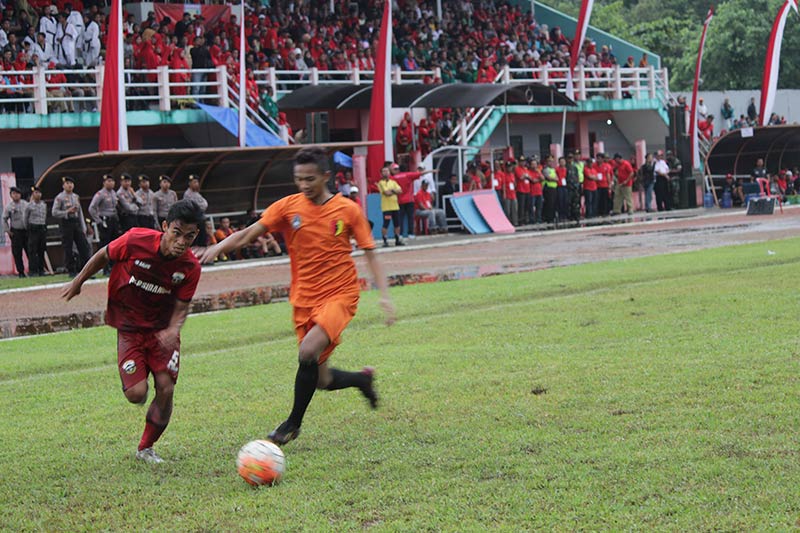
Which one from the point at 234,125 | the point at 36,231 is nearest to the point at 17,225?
the point at 36,231

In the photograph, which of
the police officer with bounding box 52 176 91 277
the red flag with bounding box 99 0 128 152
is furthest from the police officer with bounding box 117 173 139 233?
the red flag with bounding box 99 0 128 152

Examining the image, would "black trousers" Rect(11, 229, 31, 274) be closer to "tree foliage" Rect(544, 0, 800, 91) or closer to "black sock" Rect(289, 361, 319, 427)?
"black sock" Rect(289, 361, 319, 427)

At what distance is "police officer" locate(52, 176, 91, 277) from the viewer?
22.4m

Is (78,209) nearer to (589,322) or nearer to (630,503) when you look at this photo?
(589,322)

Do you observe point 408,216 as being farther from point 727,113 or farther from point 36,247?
point 727,113

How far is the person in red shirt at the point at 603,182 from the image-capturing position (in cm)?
3616

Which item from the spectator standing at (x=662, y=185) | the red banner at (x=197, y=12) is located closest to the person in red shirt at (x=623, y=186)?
the spectator standing at (x=662, y=185)

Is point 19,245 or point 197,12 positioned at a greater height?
point 197,12

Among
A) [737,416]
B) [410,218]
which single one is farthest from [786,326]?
[410,218]

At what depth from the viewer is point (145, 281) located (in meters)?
7.28

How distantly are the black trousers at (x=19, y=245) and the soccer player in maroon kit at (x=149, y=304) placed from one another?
16765 millimetres

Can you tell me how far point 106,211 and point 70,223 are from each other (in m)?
0.74

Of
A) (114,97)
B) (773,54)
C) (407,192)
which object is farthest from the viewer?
(773,54)

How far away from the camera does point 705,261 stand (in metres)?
19.3
